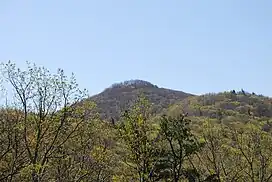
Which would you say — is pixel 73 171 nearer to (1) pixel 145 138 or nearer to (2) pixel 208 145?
(1) pixel 145 138

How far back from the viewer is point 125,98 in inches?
3939

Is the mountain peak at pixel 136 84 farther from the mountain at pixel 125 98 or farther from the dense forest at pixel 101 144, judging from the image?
the dense forest at pixel 101 144

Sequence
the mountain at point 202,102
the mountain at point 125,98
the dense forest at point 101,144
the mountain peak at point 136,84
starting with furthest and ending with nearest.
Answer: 1. the mountain peak at point 136,84
2. the mountain at point 202,102
3. the mountain at point 125,98
4. the dense forest at point 101,144

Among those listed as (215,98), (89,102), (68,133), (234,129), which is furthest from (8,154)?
(215,98)

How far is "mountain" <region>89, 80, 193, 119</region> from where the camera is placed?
2928cm

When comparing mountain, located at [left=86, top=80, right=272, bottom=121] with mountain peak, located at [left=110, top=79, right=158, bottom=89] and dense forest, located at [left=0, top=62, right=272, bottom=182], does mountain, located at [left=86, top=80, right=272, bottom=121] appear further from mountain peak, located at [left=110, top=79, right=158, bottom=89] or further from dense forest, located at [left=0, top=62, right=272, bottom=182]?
dense forest, located at [left=0, top=62, right=272, bottom=182]

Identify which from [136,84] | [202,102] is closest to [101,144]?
[202,102]

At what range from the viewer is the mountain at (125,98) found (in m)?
29.3

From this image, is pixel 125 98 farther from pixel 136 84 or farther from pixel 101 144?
pixel 101 144

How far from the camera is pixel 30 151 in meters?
21.7

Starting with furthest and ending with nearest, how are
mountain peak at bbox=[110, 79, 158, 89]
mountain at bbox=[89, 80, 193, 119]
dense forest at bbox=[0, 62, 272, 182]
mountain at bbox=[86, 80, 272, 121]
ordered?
mountain peak at bbox=[110, 79, 158, 89] < mountain at bbox=[86, 80, 272, 121] < mountain at bbox=[89, 80, 193, 119] < dense forest at bbox=[0, 62, 272, 182]

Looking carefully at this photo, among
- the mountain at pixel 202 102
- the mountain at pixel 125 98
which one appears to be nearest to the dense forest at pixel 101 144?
the mountain at pixel 125 98

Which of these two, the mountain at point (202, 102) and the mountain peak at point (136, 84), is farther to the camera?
the mountain peak at point (136, 84)

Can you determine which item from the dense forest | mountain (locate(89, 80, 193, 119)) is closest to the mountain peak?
mountain (locate(89, 80, 193, 119))
